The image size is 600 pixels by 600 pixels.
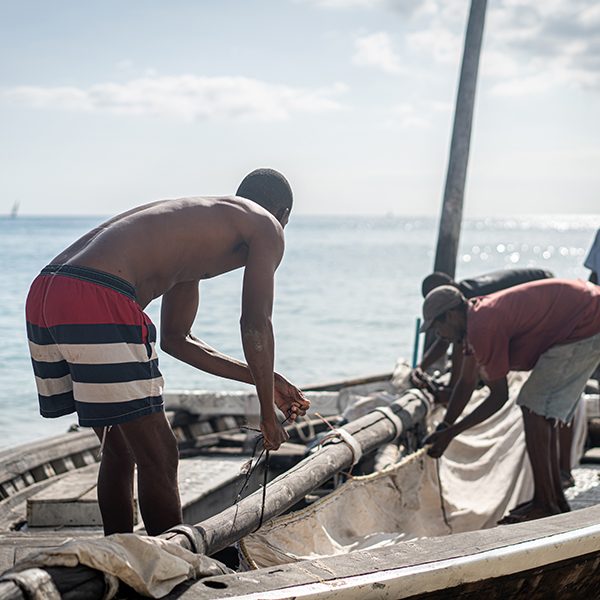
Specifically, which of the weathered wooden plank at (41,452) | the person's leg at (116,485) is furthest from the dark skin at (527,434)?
the weathered wooden plank at (41,452)

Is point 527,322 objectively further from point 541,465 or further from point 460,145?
point 460,145

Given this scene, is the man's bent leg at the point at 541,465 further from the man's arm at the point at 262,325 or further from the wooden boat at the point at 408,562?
the man's arm at the point at 262,325

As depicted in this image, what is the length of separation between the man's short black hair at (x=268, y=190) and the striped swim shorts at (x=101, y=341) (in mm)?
745

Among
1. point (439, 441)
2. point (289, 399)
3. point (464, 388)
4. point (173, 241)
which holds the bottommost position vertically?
point (439, 441)

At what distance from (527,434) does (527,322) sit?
63 cm

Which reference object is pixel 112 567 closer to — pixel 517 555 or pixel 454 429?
pixel 517 555

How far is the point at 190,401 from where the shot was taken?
16.3 ft

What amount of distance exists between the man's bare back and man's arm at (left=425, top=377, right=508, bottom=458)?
1.60 meters

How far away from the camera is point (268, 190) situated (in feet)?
8.55

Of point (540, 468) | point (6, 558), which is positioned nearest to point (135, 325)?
point (6, 558)

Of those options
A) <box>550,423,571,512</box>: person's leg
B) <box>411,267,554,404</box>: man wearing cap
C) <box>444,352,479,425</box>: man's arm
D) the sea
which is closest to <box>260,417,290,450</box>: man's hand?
<box>444,352,479,425</box>: man's arm

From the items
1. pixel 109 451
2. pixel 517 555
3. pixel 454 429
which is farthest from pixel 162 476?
pixel 454 429

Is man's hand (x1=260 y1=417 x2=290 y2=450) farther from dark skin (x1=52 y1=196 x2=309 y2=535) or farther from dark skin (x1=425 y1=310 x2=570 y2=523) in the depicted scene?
dark skin (x1=425 y1=310 x2=570 y2=523)

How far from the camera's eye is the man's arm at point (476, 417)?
3.36m
